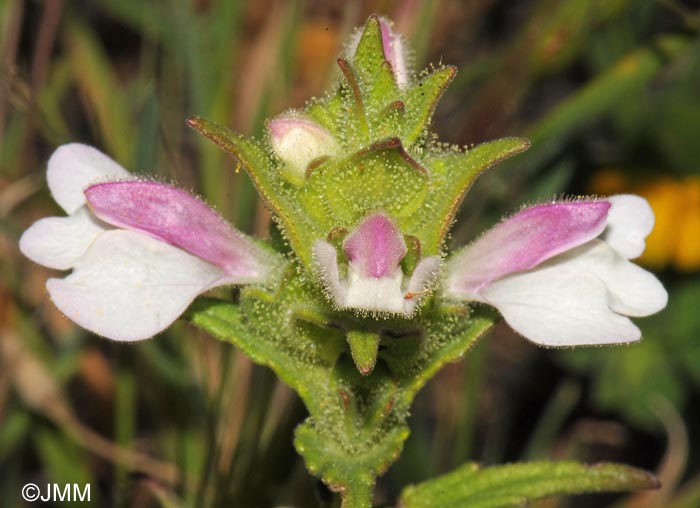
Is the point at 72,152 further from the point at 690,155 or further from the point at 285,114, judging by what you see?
the point at 690,155

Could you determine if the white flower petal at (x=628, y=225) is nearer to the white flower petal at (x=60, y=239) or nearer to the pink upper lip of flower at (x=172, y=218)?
the pink upper lip of flower at (x=172, y=218)

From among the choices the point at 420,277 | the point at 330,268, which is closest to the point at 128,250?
the point at 330,268

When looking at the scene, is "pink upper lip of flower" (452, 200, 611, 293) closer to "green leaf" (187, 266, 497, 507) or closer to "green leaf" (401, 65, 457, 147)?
"green leaf" (187, 266, 497, 507)

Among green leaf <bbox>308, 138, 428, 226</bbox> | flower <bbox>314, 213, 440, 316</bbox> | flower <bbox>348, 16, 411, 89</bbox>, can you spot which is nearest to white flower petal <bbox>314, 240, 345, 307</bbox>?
flower <bbox>314, 213, 440, 316</bbox>

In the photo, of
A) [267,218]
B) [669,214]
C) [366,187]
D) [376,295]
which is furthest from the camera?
[669,214]

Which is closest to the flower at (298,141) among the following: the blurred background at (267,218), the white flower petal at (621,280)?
the white flower petal at (621,280)

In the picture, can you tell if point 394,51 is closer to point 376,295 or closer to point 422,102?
point 422,102
